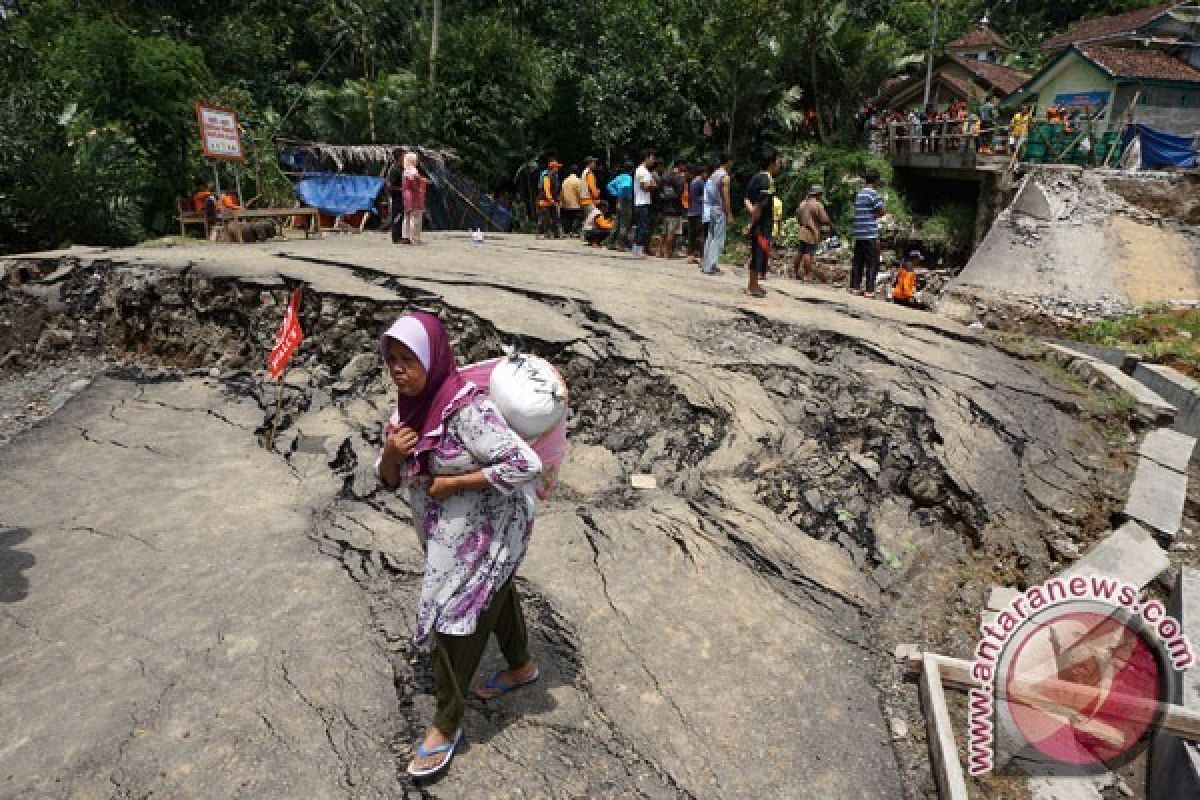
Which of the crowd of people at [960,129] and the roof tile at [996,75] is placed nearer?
the crowd of people at [960,129]

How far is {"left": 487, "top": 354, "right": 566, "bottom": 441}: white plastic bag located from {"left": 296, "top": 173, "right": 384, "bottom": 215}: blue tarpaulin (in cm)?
1219

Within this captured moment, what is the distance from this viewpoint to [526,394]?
A: 205 centimetres

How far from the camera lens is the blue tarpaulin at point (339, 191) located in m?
12.8

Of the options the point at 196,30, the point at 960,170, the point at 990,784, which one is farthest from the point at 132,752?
the point at 196,30

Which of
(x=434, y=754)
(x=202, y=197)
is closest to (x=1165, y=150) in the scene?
(x=434, y=754)

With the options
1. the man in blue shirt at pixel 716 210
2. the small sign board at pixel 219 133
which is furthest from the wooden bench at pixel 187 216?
the man in blue shirt at pixel 716 210

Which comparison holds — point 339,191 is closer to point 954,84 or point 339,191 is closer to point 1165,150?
point 1165,150

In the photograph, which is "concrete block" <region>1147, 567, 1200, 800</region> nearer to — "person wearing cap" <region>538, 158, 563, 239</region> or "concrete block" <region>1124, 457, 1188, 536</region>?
"concrete block" <region>1124, 457, 1188, 536</region>

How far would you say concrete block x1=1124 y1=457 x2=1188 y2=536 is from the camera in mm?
4402

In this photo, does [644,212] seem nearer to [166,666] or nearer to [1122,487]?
[1122,487]

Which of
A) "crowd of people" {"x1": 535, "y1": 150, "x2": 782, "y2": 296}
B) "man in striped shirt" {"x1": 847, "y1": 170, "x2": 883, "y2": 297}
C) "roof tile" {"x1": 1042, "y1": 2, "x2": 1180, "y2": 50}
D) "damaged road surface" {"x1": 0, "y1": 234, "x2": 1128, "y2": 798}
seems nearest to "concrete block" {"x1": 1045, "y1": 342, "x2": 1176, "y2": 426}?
"damaged road surface" {"x1": 0, "y1": 234, "x2": 1128, "y2": 798}

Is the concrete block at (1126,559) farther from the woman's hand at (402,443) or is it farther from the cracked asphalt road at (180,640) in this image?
the cracked asphalt road at (180,640)

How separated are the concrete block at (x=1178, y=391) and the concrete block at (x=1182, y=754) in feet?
10.7

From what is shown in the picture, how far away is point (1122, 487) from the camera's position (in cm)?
481
